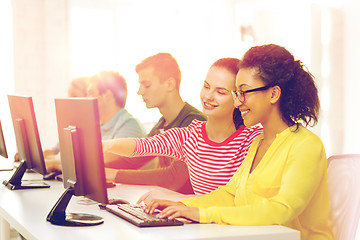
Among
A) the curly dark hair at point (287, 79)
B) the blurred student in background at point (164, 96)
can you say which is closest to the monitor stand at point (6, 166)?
the blurred student in background at point (164, 96)

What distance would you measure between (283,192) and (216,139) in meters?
0.68

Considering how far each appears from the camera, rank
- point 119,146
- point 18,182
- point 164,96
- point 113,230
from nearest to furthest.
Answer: point 113,230 < point 119,146 < point 18,182 < point 164,96

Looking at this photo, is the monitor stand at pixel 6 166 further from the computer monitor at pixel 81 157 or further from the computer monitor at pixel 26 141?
the computer monitor at pixel 81 157

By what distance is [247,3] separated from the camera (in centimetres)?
575

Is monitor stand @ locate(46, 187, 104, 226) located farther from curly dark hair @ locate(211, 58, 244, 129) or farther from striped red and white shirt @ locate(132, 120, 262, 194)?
curly dark hair @ locate(211, 58, 244, 129)

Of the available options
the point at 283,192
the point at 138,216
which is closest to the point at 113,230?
the point at 138,216

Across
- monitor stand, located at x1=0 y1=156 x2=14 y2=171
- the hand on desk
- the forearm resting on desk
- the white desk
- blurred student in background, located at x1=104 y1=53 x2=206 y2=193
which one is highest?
blurred student in background, located at x1=104 y1=53 x2=206 y2=193

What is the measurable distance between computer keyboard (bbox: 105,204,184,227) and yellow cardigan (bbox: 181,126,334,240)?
0.12 metres

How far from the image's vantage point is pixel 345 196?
5.85 feet

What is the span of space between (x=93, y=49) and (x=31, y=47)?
0.66 m

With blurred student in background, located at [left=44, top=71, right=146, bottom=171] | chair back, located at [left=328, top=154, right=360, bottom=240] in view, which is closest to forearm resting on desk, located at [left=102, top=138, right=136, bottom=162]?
chair back, located at [left=328, top=154, right=360, bottom=240]

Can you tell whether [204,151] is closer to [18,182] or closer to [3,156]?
[18,182]

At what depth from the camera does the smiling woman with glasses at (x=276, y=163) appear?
5.09ft

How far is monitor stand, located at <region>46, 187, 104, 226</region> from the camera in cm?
160
